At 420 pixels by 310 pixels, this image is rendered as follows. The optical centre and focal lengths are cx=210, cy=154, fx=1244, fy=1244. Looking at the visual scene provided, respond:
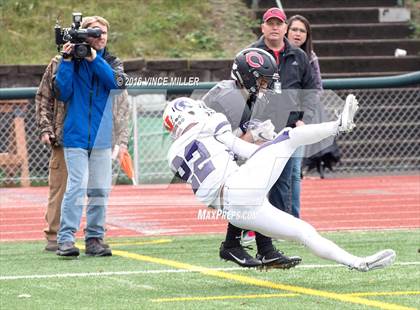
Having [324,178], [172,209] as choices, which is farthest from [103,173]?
[324,178]

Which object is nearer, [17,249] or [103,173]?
[103,173]

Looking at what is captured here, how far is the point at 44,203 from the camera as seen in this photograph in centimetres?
1566

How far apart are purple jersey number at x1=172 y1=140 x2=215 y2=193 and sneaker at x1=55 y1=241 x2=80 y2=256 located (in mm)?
2218

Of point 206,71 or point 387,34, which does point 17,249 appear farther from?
point 387,34

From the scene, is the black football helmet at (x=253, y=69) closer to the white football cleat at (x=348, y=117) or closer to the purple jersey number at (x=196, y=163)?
the purple jersey number at (x=196, y=163)

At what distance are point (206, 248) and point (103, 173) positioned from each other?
118 cm

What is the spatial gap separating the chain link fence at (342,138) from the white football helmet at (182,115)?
9050 millimetres

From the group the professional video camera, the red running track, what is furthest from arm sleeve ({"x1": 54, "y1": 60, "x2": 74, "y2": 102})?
the red running track

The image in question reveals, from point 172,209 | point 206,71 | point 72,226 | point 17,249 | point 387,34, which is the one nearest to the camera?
point 72,226

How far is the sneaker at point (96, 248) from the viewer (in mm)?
10594

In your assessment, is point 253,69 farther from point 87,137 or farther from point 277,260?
point 87,137

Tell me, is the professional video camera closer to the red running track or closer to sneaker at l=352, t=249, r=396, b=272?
the red running track

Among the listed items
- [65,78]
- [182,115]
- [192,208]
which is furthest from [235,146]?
[192,208]

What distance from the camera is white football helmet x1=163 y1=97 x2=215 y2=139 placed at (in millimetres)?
8539
